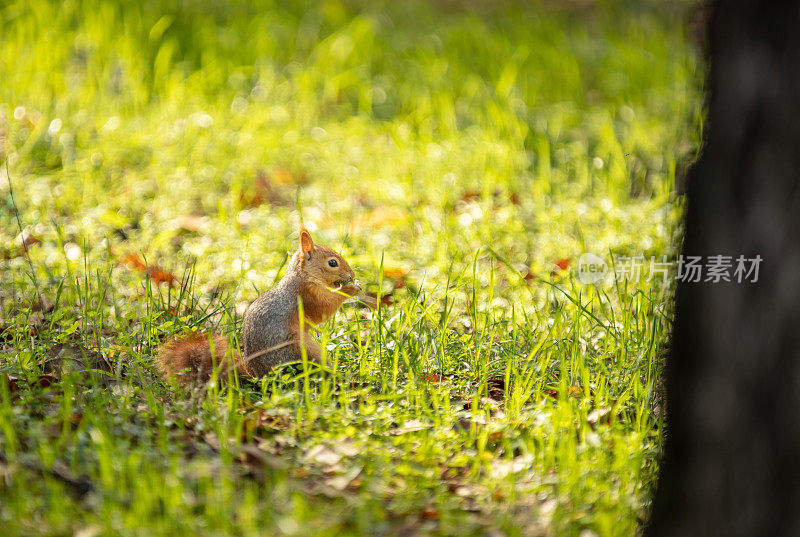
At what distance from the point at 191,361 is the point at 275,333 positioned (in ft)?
0.93

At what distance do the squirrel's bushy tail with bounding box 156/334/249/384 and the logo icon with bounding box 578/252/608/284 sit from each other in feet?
4.95

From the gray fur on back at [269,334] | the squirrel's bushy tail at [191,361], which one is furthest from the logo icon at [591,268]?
the squirrel's bushy tail at [191,361]

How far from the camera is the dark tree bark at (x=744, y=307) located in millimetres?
1733

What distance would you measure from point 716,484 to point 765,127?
0.77 metres

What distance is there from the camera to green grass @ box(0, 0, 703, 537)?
87.1 inches

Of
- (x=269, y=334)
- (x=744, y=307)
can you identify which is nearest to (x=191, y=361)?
(x=269, y=334)

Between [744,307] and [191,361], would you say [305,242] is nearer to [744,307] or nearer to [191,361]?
[191,361]

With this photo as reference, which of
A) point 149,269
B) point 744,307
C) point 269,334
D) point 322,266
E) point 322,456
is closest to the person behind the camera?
point 744,307

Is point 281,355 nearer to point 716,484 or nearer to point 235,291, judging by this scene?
point 235,291

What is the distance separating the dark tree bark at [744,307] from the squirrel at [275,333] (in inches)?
48.2

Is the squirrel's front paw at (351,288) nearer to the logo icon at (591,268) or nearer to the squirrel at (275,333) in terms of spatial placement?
the squirrel at (275,333)

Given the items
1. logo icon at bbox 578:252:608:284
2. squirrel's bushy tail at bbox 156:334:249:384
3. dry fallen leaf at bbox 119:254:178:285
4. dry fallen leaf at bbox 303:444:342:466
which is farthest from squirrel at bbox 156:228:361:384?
logo icon at bbox 578:252:608:284

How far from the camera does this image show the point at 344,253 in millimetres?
3775

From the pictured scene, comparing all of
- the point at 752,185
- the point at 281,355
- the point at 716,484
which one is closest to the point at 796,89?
the point at 752,185
